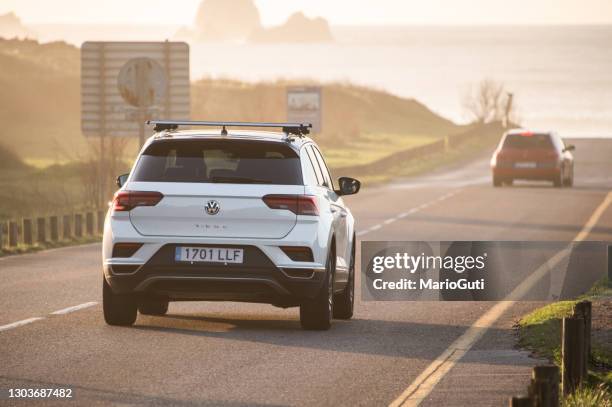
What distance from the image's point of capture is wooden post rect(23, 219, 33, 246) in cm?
2535

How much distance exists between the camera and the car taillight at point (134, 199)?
508 inches

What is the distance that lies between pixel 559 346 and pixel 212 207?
296cm

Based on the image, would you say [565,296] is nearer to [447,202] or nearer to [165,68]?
[447,202]

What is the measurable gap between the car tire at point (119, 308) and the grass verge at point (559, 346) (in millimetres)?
3292

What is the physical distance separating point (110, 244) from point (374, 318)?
2.96 metres

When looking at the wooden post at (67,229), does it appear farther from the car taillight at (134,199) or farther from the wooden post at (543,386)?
the wooden post at (543,386)

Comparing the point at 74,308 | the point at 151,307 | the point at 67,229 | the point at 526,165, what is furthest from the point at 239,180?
the point at 526,165

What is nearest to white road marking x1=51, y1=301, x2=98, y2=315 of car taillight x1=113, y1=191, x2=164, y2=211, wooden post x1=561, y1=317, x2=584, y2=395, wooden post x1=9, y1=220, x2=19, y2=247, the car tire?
the car tire

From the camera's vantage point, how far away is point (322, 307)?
44.0 feet

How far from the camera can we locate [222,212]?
42.1 feet

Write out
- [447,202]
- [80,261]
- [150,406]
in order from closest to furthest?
[150,406]
[80,261]
[447,202]

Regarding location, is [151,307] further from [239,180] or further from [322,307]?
[239,180]

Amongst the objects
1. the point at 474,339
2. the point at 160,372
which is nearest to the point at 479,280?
the point at 474,339

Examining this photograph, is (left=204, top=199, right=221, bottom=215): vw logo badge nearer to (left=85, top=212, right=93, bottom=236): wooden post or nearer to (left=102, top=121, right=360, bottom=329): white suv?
(left=102, top=121, right=360, bottom=329): white suv
